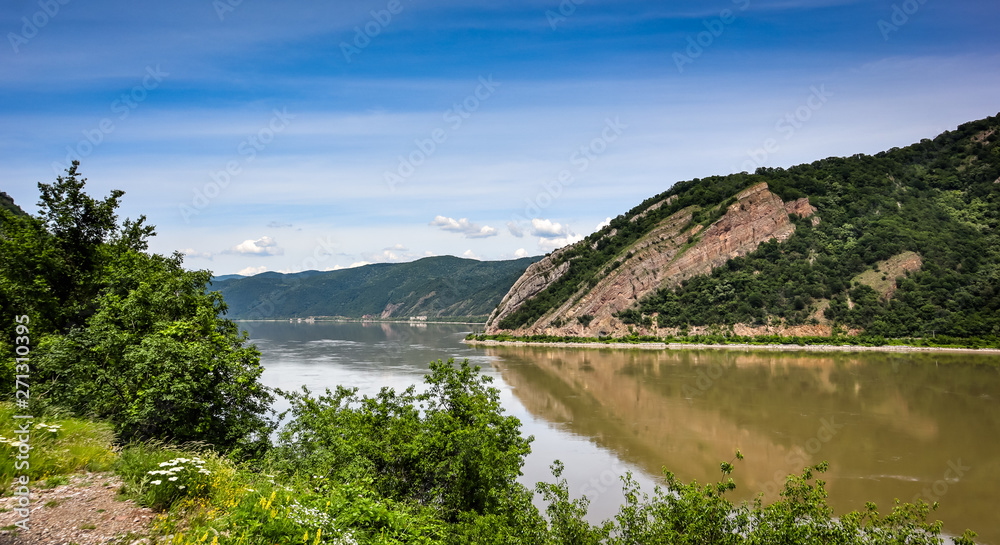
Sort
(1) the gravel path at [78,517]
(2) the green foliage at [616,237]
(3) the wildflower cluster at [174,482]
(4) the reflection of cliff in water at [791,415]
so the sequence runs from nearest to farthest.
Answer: (1) the gravel path at [78,517] → (3) the wildflower cluster at [174,482] → (4) the reflection of cliff in water at [791,415] → (2) the green foliage at [616,237]

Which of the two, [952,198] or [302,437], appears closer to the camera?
[302,437]

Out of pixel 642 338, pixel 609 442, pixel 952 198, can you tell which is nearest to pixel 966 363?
pixel 642 338

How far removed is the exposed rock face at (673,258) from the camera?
97.4 metres

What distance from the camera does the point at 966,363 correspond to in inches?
2157

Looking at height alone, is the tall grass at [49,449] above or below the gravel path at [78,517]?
above

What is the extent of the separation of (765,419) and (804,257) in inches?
2832

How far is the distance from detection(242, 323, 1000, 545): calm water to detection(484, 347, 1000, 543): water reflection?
10 centimetres

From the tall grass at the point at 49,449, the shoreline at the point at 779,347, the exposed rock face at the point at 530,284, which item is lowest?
the shoreline at the point at 779,347

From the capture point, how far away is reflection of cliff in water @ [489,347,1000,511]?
76.4ft

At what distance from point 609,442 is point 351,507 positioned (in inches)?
955

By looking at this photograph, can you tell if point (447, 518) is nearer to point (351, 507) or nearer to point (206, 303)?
point (351, 507)

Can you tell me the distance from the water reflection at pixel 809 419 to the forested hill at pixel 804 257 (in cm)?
1891

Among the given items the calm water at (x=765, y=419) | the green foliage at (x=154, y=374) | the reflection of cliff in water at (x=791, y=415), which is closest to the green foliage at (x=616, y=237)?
the calm water at (x=765, y=419)

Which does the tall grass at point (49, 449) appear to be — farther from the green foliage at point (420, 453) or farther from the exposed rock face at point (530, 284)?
the exposed rock face at point (530, 284)
